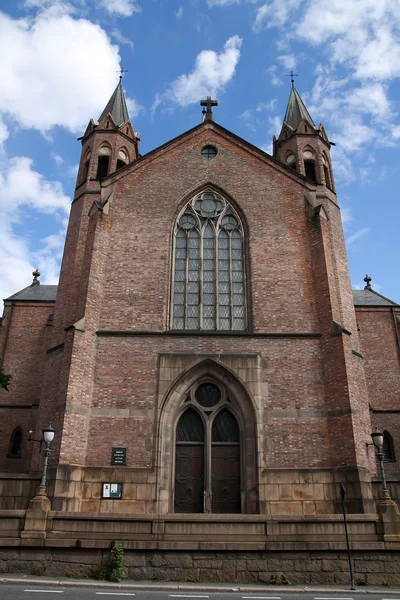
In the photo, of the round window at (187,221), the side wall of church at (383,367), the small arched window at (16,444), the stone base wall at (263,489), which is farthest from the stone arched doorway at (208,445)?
the small arched window at (16,444)

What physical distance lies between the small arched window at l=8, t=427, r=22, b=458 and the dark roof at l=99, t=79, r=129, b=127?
13.9m

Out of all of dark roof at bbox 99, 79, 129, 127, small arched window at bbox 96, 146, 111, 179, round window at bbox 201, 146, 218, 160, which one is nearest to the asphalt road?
round window at bbox 201, 146, 218, 160

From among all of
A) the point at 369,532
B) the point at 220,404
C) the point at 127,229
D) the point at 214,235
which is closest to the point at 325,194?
the point at 214,235

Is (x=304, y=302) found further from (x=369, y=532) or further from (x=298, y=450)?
(x=369, y=532)

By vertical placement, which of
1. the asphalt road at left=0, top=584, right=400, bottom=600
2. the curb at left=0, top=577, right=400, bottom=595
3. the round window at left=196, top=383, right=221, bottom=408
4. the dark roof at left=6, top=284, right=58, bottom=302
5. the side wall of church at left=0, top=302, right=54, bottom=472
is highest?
the dark roof at left=6, top=284, right=58, bottom=302

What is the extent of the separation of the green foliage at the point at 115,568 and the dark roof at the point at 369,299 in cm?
1846

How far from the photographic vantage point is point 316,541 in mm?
10789

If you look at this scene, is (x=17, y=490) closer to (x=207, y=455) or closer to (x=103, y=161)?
(x=207, y=455)

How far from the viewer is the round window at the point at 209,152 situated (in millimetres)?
20484

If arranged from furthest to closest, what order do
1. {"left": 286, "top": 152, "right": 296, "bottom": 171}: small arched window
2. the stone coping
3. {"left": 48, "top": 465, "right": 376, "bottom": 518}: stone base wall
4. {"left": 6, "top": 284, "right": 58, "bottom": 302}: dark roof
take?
{"left": 6, "top": 284, "right": 58, "bottom": 302}: dark roof → {"left": 286, "top": 152, "right": 296, "bottom": 171}: small arched window → {"left": 48, "top": 465, "right": 376, "bottom": 518}: stone base wall → the stone coping

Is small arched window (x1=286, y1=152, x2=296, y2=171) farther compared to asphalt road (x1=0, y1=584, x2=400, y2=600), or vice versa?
small arched window (x1=286, y1=152, x2=296, y2=171)

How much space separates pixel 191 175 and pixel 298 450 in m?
10.9

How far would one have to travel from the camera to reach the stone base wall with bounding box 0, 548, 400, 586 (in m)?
10.3

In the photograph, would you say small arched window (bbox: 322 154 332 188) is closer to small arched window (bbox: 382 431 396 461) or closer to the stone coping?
small arched window (bbox: 382 431 396 461)
